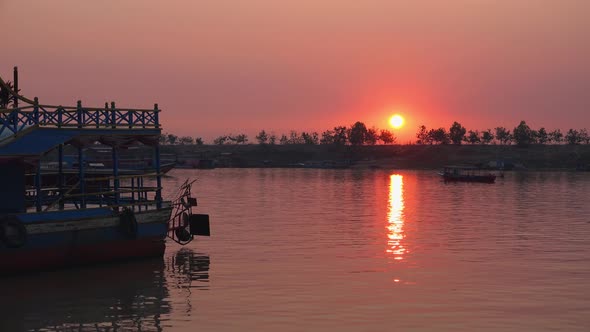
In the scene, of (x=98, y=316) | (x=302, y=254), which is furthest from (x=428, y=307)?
(x=302, y=254)

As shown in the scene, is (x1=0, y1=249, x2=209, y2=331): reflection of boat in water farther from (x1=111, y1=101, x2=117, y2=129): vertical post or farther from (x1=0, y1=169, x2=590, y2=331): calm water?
(x1=111, y1=101, x2=117, y2=129): vertical post

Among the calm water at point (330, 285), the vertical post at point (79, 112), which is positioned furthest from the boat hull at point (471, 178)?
the vertical post at point (79, 112)

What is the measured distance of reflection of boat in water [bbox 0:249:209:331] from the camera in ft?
74.7

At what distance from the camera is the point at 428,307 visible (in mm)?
24750

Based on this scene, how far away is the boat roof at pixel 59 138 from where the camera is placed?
28.7m

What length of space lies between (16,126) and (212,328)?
1236cm

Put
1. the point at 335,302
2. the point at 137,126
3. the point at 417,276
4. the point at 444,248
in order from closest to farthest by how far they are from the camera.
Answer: the point at 335,302 < the point at 417,276 < the point at 137,126 < the point at 444,248

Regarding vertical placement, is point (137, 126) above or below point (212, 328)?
above

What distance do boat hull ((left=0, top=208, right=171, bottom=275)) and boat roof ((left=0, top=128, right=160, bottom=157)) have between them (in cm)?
232

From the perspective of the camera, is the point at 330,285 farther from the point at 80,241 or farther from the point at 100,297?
the point at 80,241

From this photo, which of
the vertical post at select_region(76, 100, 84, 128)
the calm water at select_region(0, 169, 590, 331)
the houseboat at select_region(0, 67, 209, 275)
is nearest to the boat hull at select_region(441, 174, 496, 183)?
the calm water at select_region(0, 169, 590, 331)

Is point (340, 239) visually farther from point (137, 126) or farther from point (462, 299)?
point (462, 299)

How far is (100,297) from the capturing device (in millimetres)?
26203

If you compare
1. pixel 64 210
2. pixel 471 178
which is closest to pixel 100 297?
pixel 64 210
